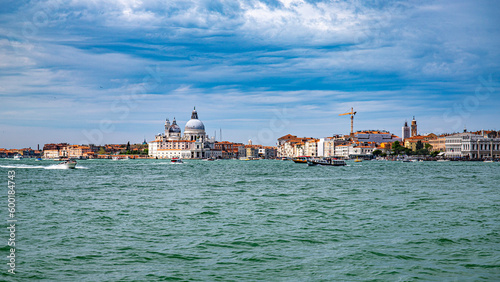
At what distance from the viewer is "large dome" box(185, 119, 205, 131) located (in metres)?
133

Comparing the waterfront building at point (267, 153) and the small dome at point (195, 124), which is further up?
the small dome at point (195, 124)

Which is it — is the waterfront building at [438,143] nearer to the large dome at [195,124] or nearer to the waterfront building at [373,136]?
the waterfront building at [373,136]

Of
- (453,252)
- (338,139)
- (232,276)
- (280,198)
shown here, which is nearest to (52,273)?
(232,276)

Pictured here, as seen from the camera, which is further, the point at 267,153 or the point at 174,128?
the point at 267,153

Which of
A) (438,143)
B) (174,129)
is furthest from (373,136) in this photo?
(174,129)

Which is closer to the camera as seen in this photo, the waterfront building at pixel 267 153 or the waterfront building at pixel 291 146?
the waterfront building at pixel 291 146

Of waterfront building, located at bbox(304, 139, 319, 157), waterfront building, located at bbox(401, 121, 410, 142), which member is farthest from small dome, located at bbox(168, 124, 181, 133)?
waterfront building, located at bbox(401, 121, 410, 142)

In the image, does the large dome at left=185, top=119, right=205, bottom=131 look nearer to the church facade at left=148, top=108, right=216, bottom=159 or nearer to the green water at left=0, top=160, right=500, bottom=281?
the church facade at left=148, top=108, right=216, bottom=159

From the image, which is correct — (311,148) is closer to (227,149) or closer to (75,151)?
(227,149)

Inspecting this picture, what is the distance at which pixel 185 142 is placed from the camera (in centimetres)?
12612

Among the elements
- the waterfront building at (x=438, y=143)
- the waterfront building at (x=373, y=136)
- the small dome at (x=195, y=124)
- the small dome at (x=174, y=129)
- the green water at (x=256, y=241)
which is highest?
the small dome at (x=195, y=124)

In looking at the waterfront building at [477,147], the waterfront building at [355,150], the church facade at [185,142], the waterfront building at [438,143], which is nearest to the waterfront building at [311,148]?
the waterfront building at [355,150]

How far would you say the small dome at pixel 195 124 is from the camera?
133m

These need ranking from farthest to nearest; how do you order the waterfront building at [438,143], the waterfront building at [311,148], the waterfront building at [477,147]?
the waterfront building at [311,148]
the waterfront building at [438,143]
the waterfront building at [477,147]
